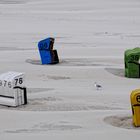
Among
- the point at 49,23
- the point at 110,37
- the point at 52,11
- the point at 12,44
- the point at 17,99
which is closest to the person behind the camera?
the point at 17,99

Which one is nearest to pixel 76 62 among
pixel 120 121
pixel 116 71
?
pixel 116 71

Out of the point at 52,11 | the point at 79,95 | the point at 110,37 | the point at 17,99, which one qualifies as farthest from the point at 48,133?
the point at 52,11

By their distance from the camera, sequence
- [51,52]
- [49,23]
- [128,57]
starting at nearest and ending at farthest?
[128,57]
[51,52]
[49,23]

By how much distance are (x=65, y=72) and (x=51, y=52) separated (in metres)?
1.11

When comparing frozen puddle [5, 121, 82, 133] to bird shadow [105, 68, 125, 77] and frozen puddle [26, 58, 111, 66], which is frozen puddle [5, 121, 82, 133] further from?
frozen puddle [26, 58, 111, 66]

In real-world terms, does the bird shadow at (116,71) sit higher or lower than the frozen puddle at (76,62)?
higher

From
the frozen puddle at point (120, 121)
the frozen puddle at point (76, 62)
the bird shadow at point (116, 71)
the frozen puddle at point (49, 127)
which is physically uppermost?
the frozen puddle at point (49, 127)

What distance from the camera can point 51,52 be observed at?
14.1 metres

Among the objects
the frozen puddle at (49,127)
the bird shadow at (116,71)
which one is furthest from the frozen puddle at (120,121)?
the bird shadow at (116,71)

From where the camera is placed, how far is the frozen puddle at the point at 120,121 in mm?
8512

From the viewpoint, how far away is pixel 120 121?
8.76 metres

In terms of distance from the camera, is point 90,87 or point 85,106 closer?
point 85,106

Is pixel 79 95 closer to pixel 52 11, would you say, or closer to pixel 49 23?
pixel 49 23

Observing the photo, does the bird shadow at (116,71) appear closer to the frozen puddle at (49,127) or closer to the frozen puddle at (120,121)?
the frozen puddle at (120,121)
